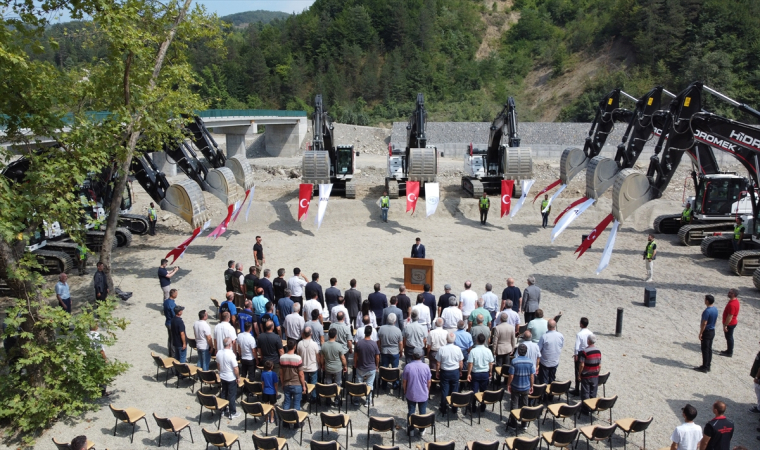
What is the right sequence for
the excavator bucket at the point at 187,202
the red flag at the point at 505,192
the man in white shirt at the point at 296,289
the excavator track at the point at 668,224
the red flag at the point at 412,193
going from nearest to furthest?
the man in white shirt at the point at 296,289, the excavator bucket at the point at 187,202, the excavator track at the point at 668,224, the red flag at the point at 412,193, the red flag at the point at 505,192

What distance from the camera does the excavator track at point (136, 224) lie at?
24.1 meters

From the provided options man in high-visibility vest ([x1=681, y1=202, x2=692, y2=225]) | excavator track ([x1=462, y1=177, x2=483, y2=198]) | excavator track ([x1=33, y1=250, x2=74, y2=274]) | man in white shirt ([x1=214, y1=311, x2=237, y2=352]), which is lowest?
excavator track ([x1=33, y1=250, x2=74, y2=274])

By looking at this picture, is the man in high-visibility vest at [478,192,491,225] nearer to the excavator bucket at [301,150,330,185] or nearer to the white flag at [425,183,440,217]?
the white flag at [425,183,440,217]

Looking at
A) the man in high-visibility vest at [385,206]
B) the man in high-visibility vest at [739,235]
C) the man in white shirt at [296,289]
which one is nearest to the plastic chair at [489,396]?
the man in white shirt at [296,289]

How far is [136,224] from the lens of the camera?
24234 mm

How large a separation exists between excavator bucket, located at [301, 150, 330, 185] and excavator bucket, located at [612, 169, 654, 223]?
12.7 metres

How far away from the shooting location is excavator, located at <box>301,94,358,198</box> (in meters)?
25.5

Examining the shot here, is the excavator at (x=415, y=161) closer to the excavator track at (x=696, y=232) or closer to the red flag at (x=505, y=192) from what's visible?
the red flag at (x=505, y=192)

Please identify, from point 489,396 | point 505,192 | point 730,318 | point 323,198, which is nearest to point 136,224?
point 323,198

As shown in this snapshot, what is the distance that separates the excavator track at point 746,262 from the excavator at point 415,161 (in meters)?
12.3

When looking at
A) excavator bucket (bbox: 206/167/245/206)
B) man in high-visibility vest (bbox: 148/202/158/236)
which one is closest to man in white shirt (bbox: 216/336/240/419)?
excavator bucket (bbox: 206/167/245/206)

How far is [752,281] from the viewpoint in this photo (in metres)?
17.2

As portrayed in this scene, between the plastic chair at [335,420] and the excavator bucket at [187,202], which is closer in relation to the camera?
the plastic chair at [335,420]

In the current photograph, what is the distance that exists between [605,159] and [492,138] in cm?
1209
